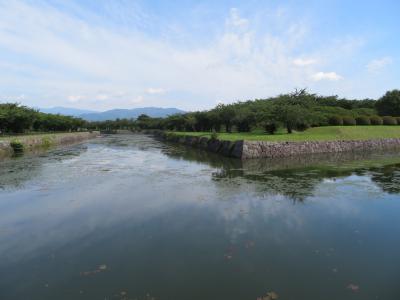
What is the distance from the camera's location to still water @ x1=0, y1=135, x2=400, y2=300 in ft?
18.5

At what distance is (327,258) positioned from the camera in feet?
22.1

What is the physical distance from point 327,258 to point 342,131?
28555 millimetres

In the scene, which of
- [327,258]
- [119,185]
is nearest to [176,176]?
[119,185]

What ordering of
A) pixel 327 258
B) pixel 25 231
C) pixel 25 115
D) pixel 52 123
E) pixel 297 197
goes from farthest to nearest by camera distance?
pixel 52 123
pixel 25 115
pixel 297 197
pixel 25 231
pixel 327 258

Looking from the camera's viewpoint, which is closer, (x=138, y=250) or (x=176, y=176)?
(x=138, y=250)

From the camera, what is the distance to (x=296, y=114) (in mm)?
31344

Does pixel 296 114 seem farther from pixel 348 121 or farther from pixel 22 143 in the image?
pixel 22 143

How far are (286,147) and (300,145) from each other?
154cm

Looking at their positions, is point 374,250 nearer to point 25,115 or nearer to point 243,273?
point 243,273

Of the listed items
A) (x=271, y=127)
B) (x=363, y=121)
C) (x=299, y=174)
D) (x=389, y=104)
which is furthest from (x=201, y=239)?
(x=389, y=104)

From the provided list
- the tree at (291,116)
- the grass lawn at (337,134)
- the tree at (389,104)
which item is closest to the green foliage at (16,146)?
the grass lawn at (337,134)

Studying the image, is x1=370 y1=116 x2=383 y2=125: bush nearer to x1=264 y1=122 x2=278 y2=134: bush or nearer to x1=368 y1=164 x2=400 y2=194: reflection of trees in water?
x1=264 y1=122 x2=278 y2=134: bush

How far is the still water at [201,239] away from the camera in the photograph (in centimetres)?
565

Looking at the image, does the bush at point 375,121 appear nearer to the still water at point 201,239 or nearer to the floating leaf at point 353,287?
the still water at point 201,239
